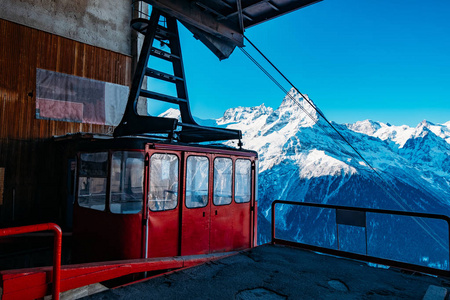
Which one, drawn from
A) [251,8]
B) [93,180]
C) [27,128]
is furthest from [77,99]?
[251,8]

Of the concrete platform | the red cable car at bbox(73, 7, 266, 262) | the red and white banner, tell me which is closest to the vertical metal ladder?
the red cable car at bbox(73, 7, 266, 262)

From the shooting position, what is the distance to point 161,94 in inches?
283

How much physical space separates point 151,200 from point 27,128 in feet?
26.4

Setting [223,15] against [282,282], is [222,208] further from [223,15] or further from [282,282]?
[223,15]

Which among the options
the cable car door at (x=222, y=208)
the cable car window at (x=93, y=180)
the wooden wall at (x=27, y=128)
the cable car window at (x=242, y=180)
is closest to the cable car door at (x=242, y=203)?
the cable car window at (x=242, y=180)

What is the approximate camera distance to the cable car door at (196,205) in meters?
5.88

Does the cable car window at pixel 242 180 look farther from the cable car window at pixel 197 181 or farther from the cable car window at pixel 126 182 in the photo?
the cable car window at pixel 126 182

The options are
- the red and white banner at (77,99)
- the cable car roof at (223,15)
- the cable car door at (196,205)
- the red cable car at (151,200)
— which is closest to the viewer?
the red cable car at (151,200)

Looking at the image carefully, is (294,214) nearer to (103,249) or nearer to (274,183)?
(274,183)

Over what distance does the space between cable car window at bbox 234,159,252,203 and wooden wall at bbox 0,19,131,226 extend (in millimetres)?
7486

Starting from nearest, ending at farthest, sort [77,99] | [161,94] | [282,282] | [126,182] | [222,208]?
[282,282], [126,182], [222,208], [161,94], [77,99]

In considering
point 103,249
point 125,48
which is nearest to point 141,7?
point 125,48

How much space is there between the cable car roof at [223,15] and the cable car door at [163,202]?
388 cm

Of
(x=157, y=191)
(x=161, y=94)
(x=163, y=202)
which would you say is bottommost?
(x=163, y=202)
